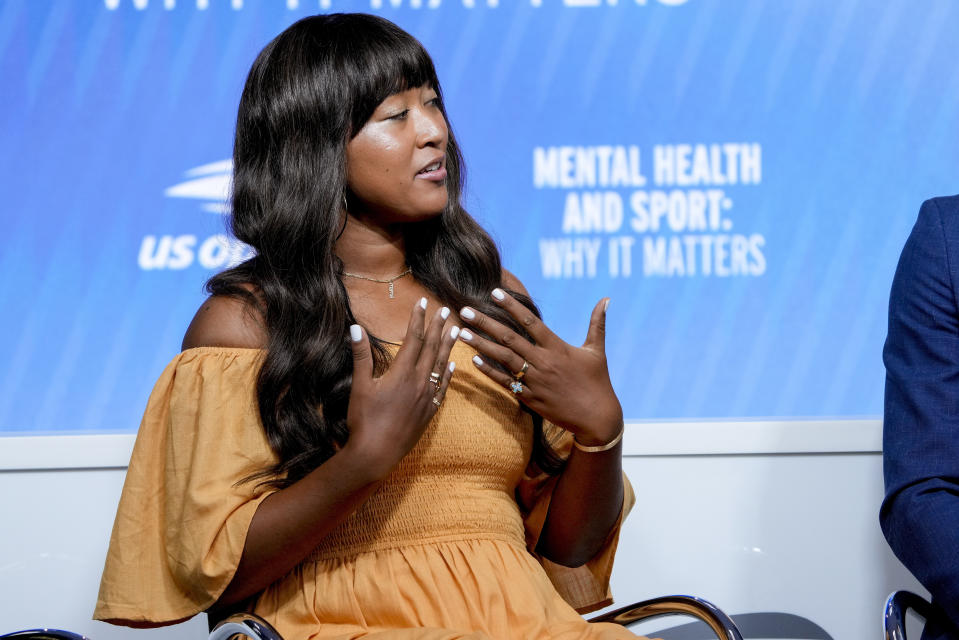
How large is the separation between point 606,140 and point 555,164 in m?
0.14

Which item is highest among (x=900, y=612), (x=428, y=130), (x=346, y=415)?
(x=428, y=130)

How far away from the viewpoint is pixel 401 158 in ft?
5.81

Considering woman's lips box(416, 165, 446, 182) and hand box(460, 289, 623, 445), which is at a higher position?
woman's lips box(416, 165, 446, 182)

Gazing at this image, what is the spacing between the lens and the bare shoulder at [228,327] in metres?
1.73

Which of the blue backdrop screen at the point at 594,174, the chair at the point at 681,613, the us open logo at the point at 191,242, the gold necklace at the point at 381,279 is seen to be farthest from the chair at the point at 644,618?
the us open logo at the point at 191,242

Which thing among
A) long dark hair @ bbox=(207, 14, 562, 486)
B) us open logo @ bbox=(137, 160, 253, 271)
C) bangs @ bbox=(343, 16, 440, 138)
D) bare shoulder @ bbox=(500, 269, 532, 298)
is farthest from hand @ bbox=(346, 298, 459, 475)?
us open logo @ bbox=(137, 160, 253, 271)

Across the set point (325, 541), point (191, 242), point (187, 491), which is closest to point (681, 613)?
point (325, 541)

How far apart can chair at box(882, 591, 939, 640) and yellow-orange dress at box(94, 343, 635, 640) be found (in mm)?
383

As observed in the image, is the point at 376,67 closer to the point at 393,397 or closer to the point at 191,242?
the point at 393,397

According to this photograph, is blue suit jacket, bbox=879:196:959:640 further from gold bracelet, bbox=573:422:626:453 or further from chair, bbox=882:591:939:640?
gold bracelet, bbox=573:422:626:453

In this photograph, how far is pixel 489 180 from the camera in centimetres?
268

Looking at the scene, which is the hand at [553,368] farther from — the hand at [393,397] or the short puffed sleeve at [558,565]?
the short puffed sleeve at [558,565]

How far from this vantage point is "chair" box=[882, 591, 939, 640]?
1580 millimetres

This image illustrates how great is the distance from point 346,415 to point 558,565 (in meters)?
0.55
